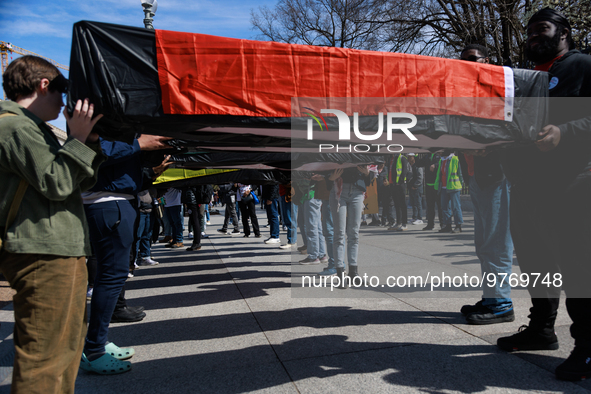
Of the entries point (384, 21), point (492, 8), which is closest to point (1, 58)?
point (384, 21)

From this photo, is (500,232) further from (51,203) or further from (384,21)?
(384,21)

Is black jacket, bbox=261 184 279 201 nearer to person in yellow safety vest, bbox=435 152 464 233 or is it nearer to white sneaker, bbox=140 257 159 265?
white sneaker, bbox=140 257 159 265

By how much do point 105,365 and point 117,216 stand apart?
101cm

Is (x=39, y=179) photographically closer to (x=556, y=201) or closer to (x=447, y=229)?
(x=556, y=201)

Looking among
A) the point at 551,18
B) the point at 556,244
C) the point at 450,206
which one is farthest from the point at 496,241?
the point at 450,206

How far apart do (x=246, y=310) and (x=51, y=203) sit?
283 centimetres

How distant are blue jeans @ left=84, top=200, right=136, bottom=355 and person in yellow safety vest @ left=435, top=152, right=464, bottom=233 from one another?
8.75m

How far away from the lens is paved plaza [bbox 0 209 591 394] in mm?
2758

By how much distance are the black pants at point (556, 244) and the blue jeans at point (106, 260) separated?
2829 mm

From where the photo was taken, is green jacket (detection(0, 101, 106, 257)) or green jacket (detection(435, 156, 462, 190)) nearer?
green jacket (detection(0, 101, 106, 257))

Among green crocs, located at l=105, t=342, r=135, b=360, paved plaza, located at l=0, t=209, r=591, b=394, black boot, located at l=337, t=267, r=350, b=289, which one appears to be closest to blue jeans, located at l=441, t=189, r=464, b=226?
paved plaza, located at l=0, t=209, r=591, b=394

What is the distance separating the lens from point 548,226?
2984 mm

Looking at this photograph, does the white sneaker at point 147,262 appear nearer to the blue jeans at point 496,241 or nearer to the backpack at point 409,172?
the blue jeans at point 496,241

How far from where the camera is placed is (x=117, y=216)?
10.5 feet
